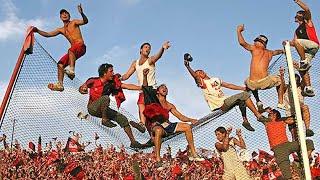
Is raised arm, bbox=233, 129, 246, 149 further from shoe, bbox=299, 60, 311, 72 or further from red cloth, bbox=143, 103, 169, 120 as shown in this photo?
shoe, bbox=299, 60, 311, 72

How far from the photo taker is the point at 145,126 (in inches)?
426

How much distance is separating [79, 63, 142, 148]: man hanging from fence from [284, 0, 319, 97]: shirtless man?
335cm

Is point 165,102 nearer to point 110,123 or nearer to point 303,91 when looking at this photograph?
point 110,123

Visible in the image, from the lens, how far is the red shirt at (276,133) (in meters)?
9.09

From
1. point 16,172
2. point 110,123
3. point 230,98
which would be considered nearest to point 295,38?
point 230,98

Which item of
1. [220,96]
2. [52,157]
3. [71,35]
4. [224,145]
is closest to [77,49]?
[71,35]

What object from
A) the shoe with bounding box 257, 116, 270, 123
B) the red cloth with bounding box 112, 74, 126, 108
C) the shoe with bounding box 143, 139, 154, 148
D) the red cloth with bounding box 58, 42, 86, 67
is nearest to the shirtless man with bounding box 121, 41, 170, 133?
the red cloth with bounding box 112, 74, 126, 108

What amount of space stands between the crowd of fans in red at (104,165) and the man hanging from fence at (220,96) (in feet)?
4.01

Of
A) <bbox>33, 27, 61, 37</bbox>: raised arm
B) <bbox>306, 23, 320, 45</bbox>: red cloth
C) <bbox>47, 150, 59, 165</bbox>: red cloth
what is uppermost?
<bbox>33, 27, 61, 37</bbox>: raised arm

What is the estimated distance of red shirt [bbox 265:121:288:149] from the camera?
9094 mm

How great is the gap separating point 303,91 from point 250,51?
5.53ft

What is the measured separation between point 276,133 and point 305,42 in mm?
2338

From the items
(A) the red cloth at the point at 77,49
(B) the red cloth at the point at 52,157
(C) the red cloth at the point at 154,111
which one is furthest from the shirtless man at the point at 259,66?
(B) the red cloth at the point at 52,157

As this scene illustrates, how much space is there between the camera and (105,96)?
10.2 metres
